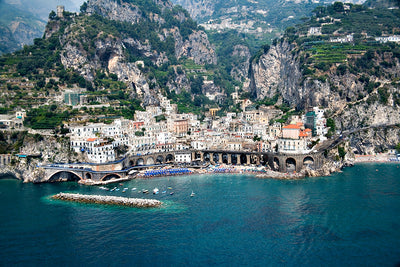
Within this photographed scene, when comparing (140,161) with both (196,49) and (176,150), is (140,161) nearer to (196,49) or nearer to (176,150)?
(176,150)

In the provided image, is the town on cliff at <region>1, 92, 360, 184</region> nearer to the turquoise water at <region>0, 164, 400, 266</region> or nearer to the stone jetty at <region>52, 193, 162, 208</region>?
the turquoise water at <region>0, 164, 400, 266</region>

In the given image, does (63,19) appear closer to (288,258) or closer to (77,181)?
(77,181)

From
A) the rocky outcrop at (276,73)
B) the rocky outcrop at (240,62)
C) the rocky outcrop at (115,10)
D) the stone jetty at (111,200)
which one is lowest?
the stone jetty at (111,200)

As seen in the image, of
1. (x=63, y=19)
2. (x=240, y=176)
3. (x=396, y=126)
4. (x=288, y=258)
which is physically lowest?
(x=288, y=258)

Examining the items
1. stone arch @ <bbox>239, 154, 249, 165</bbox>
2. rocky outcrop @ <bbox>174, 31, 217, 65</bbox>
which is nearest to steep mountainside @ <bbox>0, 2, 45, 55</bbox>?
rocky outcrop @ <bbox>174, 31, 217, 65</bbox>

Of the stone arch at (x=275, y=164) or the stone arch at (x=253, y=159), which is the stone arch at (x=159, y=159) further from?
the stone arch at (x=275, y=164)

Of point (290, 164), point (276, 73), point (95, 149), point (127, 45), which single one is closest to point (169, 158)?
point (95, 149)

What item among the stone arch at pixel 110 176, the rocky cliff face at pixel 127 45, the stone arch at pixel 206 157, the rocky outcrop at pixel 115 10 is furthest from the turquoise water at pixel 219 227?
the rocky outcrop at pixel 115 10

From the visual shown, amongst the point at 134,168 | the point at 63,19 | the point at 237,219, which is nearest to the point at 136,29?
the point at 63,19
